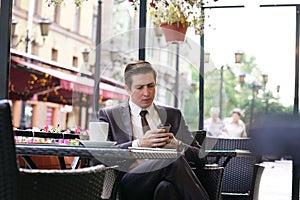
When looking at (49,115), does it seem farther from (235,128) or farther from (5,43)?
(5,43)

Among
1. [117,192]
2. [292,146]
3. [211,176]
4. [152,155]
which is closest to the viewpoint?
[292,146]

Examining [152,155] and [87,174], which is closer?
[87,174]

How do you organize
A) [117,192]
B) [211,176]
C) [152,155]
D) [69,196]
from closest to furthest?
1. [69,196]
2. [152,155]
3. [117,192]
4. [211,176]

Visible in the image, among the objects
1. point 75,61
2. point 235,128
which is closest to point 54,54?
point 75,61

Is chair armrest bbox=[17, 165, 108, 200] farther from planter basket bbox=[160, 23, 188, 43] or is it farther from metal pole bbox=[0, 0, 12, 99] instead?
planter basket bbox=[160, 23, 188, 43]

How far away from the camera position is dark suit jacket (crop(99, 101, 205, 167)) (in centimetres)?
292

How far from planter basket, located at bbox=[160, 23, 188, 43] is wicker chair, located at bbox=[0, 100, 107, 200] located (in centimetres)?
209

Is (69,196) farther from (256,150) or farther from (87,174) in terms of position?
(256,150)

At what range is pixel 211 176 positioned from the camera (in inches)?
117

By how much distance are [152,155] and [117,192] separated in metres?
0.63

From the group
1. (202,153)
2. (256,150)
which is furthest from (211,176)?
(256,150)

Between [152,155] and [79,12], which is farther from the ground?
[79,12]

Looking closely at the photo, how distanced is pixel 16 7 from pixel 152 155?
18.5 m

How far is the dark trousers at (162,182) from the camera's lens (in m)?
2.63
